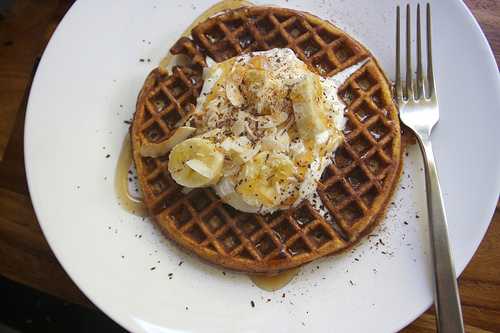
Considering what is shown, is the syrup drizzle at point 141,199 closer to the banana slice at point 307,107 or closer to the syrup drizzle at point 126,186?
the syrup drizzle at point 126,186

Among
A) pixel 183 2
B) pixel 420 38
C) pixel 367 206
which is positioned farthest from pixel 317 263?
pixel 183 2

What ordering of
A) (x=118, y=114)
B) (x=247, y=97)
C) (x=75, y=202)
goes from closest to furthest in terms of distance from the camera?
(x=247, y=97), (x=75, y=202), (x=118, y=114)

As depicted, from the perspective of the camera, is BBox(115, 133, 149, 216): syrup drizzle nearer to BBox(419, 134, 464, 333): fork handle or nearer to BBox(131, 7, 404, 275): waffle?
BBox(131, 7, 404, 275): waffle

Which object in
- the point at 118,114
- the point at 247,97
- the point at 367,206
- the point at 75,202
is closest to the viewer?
the point at 247,97

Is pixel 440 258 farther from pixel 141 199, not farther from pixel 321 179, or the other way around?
pixel 141 199

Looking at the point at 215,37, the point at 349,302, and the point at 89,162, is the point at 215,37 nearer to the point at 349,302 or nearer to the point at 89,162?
the point at 89,162

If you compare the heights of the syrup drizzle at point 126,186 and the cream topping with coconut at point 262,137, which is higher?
the cream topping with coconut at point 262,137

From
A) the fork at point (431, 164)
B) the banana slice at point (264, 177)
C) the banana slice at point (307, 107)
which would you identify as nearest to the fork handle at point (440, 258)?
the fork at point (431, 164)
